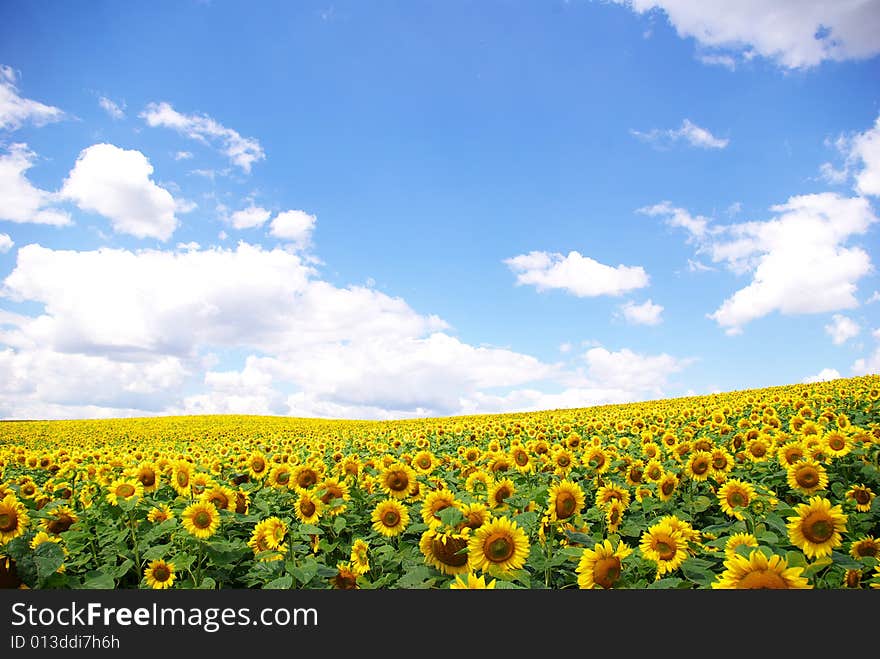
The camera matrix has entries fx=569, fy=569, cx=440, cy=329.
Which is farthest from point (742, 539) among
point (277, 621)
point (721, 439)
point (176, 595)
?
point (721, 439)

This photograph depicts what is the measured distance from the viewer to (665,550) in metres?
4.00

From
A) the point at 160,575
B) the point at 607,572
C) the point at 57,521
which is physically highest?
the point at 607,572

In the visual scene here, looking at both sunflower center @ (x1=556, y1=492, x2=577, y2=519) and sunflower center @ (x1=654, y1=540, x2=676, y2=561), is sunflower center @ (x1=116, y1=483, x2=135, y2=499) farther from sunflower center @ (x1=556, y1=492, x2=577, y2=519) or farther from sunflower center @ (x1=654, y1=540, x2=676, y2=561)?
sunflower center @ (x1=654, y1=540, x2=676, y2=561)

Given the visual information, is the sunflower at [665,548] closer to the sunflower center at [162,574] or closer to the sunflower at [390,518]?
the sunflower at [390,518]

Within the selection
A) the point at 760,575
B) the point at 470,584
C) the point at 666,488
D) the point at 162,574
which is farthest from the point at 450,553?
the point at 666,488

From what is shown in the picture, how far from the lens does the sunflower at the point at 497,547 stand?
369cm

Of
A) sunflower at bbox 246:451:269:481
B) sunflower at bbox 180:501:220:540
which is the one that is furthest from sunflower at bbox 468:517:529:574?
sunflower at bbox 246:451:269:481

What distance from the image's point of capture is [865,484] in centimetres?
711

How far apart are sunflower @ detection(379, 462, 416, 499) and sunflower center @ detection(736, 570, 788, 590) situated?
3574mm

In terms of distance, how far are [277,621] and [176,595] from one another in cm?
70

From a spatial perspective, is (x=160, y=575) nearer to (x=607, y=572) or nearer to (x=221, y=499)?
(x=221, y=499)

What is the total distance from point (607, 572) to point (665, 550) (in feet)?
2.25

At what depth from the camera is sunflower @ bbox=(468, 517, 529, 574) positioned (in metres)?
3.69

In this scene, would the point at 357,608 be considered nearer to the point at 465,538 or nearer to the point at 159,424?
the point at 465,538
